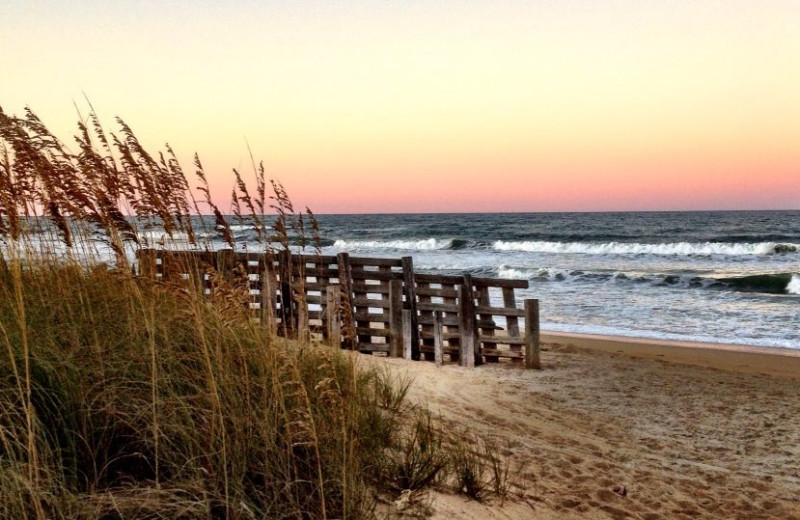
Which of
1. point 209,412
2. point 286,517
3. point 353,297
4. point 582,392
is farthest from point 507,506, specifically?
point 353,297

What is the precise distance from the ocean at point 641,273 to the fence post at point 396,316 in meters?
5.52

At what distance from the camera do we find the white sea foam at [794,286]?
21597mm

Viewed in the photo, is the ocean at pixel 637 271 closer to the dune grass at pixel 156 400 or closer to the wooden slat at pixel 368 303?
the dune grass at pixel 156 400

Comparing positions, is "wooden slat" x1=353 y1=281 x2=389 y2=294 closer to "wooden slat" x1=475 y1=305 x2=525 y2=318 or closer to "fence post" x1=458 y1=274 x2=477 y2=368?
"fence post" x1=458 y1=274 x2=477 y2=368

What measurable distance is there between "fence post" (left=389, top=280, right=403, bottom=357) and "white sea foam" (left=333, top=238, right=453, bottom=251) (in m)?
35.3

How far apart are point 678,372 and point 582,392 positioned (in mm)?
2524

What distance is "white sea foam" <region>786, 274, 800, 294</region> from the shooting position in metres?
21.6

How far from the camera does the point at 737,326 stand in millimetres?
15180

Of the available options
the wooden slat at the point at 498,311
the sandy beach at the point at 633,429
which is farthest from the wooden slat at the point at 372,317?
the wooden slat at the point at 498,311

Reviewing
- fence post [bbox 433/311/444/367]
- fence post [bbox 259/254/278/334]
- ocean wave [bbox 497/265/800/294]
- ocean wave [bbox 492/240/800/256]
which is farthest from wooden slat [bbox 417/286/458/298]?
ocean wave [bbox 492/240/800/256]

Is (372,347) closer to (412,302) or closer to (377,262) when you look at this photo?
(412,302)

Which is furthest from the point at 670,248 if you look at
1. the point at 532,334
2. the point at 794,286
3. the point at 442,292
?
the point at 442,292

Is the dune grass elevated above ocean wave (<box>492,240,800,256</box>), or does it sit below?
above

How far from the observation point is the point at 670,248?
3822 cm
